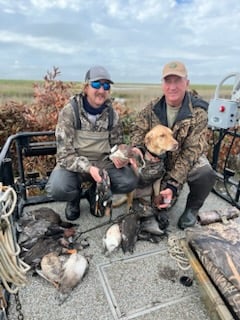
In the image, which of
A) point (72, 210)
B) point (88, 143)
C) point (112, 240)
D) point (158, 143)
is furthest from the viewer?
point (72, 210)

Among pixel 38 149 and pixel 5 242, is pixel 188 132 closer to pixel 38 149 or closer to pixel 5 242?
pixel 38 149

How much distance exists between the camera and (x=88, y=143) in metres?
2.77

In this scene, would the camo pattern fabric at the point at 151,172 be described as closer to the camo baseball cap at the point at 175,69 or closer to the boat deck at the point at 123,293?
the boat deck at the point at 123,293

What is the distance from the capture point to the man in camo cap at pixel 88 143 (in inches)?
102

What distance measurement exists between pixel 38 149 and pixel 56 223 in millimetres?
868

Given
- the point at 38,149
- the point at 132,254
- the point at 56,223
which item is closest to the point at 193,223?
the point at 132,254

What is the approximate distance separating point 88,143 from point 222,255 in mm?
1571

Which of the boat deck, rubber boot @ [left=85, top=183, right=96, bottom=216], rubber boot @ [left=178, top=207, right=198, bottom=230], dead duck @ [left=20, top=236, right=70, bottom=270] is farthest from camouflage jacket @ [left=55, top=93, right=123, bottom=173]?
rubber boot @ [left=178, top=207, right=198, bottom=230]

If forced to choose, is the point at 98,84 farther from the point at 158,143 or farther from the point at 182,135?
the point at 182,135

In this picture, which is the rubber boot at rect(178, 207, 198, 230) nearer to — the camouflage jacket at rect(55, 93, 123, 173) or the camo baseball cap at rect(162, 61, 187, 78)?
the camouflage jacket at rect(55, 93, 123, 173)

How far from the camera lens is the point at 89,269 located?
2.25 meters

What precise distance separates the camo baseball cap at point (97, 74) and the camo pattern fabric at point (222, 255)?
1502 mm

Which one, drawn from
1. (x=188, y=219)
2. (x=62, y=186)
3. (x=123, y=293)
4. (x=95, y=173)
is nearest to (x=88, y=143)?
(x=95, y=173)

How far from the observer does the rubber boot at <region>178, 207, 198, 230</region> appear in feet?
9.29
